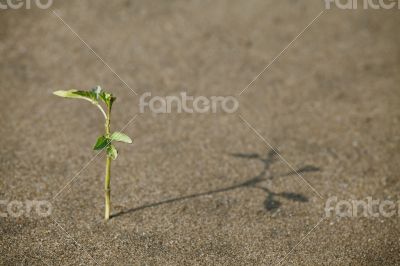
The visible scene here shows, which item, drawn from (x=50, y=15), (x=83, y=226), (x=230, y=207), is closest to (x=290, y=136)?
(x=230, y=207)

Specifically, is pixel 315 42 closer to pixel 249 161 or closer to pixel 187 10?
pixel 187 10
